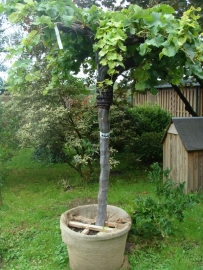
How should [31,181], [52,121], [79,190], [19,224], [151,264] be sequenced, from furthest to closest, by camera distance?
[31,181], [79,190], [52,121], [19,224], [151,264]

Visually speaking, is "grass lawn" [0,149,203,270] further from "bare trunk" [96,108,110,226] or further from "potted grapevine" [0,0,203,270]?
"bare trunk" [96,108,110,226]

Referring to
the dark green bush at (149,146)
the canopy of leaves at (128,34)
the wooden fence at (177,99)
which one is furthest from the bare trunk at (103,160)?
the wooden fence at (177,99)

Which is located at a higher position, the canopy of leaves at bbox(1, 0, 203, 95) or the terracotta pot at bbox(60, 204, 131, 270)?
the canopy of leaves at bbox(1, 0, 203, 95)

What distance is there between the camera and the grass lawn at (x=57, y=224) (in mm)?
3189

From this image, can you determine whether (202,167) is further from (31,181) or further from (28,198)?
(31,181)

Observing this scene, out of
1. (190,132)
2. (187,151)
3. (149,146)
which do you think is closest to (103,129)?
(187,151)

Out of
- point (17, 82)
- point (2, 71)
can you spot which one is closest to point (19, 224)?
point (17, 82)

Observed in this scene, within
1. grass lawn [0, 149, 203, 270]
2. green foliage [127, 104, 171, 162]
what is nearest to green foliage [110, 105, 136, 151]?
green foliage [127, 104, 171, 162]

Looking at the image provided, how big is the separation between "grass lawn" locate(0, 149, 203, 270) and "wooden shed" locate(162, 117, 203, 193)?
493mm

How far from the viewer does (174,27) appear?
2326 millimetres

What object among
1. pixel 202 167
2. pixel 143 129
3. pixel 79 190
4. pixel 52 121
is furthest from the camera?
pixel 143 129

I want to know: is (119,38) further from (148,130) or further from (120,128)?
(148,130)

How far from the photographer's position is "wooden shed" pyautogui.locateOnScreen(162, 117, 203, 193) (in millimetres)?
4840

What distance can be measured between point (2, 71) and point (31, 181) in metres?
4.35
